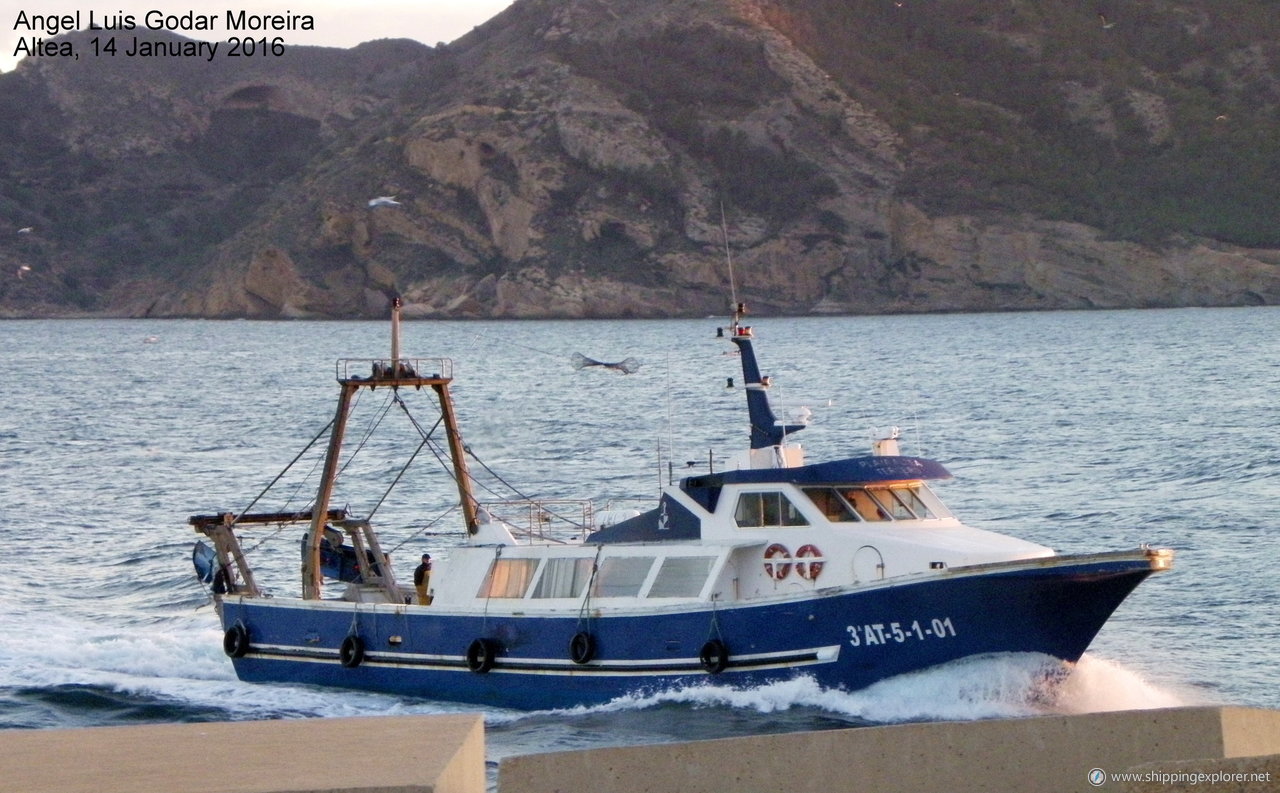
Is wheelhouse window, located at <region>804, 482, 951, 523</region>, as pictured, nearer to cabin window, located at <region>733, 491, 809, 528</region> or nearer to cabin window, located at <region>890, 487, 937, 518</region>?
cabin window, located at <region>890, 487, 937, 518</region>

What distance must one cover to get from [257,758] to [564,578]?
14.3 meters

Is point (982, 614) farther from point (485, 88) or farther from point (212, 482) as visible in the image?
point (485, 88)

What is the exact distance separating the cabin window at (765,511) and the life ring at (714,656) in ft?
4.94

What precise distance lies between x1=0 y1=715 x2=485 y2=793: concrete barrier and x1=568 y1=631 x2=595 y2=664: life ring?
1279 centimetres

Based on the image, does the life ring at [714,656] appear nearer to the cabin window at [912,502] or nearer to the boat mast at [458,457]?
the cabin window at [912,502]

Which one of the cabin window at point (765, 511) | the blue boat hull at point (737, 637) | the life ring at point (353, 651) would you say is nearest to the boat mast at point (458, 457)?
the blue boat hull at point (737, 637)

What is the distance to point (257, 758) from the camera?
6.52 m

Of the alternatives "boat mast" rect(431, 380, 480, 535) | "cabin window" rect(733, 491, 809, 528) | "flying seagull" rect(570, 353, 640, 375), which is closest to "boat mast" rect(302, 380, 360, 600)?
"boat mast" rect(431, 380, 480, 535)

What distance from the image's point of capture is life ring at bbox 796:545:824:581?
19.7 metres

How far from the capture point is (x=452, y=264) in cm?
17400

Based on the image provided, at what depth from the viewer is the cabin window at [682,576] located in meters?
20.0

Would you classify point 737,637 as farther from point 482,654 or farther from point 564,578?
point 482,654

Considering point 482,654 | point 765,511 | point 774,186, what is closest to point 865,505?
point 765,511

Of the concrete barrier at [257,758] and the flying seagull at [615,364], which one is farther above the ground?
the concrete barrier at [257,758]
